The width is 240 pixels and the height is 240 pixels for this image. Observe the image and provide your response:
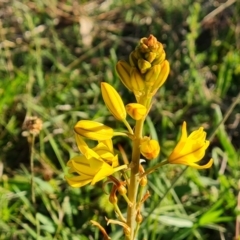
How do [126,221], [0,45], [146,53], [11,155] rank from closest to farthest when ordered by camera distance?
[146,53], [126,221], [11,155], [0,45]

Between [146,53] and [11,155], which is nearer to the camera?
[146,53]

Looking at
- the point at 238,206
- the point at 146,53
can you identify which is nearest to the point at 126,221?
the point at 146,53

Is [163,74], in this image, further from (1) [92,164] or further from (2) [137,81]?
(1) [92,164]

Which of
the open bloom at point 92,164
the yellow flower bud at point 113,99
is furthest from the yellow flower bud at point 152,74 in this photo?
the open bloom at point 92,164

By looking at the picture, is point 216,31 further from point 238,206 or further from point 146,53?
point 146,53

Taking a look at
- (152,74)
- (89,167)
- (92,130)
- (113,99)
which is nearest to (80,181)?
(89,167)

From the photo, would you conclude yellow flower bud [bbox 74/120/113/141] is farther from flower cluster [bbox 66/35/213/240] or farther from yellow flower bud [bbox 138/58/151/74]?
yellow flower bud [bbox 138/58/151/74]

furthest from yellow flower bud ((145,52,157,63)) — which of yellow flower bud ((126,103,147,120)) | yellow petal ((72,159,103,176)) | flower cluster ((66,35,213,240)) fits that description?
yellow petal ((72,159,103,176))
